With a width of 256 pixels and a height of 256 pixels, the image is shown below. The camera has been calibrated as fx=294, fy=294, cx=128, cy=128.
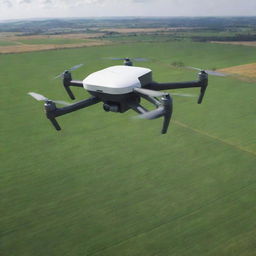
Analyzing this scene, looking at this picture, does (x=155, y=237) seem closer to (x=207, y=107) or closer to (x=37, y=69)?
(x=207, y=107)

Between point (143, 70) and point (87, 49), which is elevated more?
point (143, 70)

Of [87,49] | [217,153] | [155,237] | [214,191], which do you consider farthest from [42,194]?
[87,49]

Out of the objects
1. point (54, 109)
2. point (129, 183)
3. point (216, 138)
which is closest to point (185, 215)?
point (129, 183)

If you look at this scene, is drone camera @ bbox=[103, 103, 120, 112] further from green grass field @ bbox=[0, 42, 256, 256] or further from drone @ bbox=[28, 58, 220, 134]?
green grass field @ bbox=[0, 42, 256, 256]

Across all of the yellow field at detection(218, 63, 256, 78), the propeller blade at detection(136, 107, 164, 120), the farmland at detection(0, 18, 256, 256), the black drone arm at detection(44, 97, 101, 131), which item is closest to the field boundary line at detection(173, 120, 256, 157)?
the farmland at detection(0, 18, 256, 256)

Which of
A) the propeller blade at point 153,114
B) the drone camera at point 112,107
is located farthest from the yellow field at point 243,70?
the propeller blade at point 153,114

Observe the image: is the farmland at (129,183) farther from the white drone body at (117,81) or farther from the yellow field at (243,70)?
the yellow field at (243,70)

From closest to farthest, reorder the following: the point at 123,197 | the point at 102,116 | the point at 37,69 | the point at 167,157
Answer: the point at 123,197
the point at 167,157
the point at 102,116
the point at 37,69
